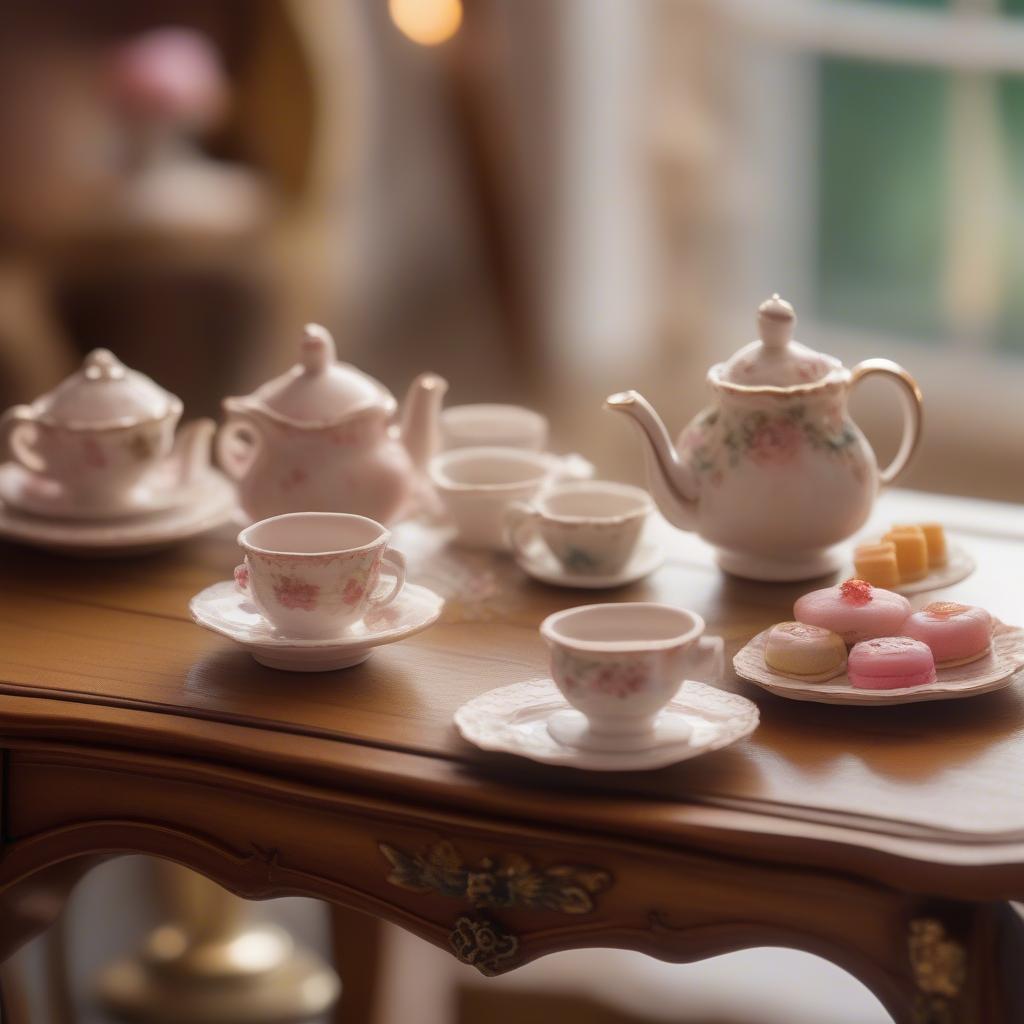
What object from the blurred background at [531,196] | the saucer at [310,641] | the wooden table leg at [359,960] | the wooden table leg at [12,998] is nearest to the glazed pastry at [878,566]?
the saucer at [310,641]

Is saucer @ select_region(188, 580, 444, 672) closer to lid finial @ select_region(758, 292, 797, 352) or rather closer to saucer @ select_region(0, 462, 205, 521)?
saucer @ select_region(0, 462, 205, 521)

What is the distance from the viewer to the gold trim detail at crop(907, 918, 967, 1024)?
0.96 m

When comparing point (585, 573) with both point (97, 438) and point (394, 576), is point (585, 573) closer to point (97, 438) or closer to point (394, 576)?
point (394, 576)

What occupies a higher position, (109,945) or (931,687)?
(931,687)

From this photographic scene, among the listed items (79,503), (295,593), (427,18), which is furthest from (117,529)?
(427,18)

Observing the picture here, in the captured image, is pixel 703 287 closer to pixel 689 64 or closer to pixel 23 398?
pixel 689 64

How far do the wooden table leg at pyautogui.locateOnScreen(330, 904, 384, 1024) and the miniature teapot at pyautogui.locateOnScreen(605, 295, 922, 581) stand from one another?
0.67 meters

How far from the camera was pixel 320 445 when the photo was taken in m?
1.42

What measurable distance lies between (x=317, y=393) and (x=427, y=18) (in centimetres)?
202

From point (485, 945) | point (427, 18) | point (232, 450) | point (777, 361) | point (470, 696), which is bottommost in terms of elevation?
point (485, 945)

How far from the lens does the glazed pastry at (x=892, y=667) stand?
113 centimetres

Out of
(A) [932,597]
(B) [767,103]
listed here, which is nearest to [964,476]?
(B) [767,103]

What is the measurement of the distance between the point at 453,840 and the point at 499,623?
29cm

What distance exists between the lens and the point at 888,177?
3209mm
